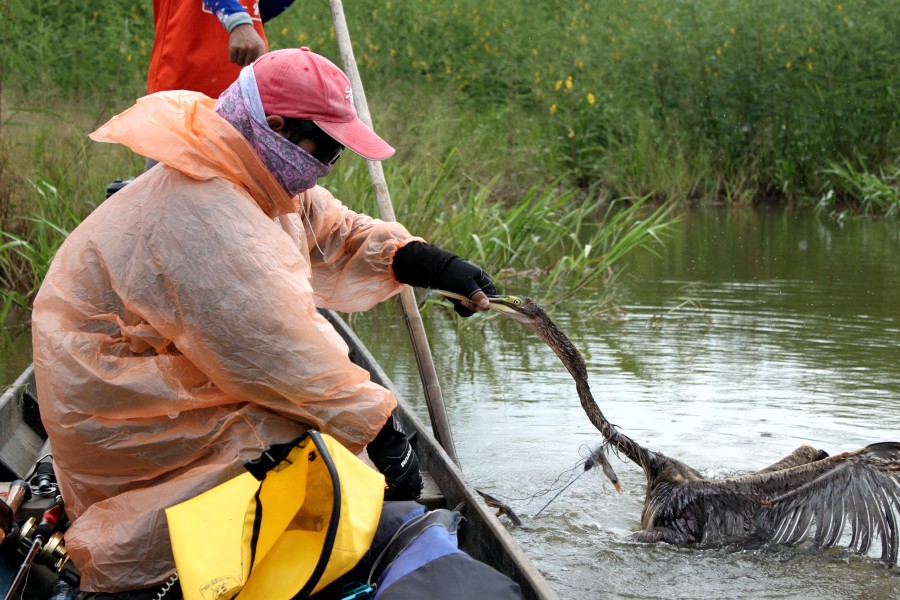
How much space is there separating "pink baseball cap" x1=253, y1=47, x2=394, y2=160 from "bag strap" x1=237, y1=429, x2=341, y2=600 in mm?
816

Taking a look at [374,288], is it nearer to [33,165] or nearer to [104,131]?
[104,131]

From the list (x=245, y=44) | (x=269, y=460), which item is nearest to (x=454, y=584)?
(x=269, y=460)

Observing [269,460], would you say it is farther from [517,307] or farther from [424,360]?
[424,360]

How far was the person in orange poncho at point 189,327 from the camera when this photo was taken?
2.69 metres

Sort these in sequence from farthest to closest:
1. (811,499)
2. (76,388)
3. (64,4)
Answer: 1. (64,4)
2. (811,499)
3. (76,388)

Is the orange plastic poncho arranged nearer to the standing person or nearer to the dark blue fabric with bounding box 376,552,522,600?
the dark blue fabric with bounding box 376,552,522,600

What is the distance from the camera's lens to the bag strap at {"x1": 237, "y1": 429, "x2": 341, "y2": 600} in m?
2.38

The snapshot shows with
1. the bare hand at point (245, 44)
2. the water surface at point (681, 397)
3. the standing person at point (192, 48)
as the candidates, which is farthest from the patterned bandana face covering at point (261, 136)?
the water surface at point (681, 397)

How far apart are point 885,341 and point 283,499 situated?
4.99 m

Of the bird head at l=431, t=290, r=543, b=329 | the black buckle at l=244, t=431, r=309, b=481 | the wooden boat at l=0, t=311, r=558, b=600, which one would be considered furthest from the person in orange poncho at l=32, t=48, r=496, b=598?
the bird head at l=431, t=290, r=543, b=329

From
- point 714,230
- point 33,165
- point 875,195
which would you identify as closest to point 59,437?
point 33,165

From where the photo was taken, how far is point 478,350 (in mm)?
6910

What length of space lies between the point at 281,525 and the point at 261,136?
101 centimetres

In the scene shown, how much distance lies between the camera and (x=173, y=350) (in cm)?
283
